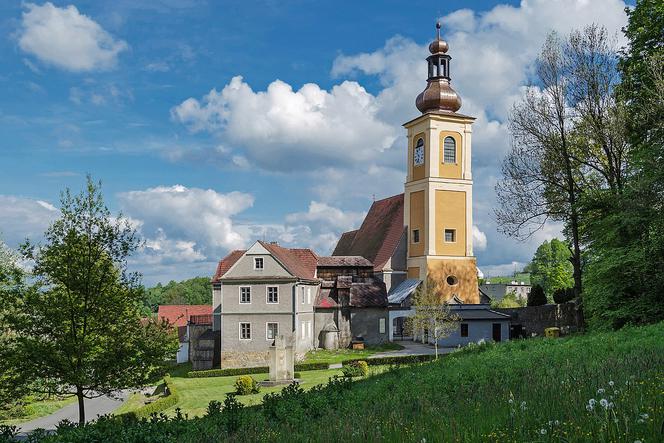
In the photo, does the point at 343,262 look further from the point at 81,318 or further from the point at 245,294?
the point at 81,318

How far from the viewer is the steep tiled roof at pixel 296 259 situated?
43.2 m

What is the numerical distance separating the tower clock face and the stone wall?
44.6ft

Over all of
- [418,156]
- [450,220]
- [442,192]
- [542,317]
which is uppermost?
[418,156]

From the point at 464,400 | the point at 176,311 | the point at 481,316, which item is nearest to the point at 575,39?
the point at 481,316

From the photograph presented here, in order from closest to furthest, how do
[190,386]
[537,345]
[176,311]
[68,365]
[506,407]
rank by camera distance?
[506,407]
[68,365]
[537,345]
[190,386]
[176,311]

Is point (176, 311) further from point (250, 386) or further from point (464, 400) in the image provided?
point (464, 400)

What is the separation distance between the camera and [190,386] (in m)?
34.7

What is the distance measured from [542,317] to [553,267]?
4604cm

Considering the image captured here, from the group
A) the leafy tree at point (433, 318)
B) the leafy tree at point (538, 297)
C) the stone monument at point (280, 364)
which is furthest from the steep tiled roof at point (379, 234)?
the stone monument at point (280, 364)

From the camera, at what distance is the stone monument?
32.8 metres

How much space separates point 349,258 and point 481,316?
12.3m

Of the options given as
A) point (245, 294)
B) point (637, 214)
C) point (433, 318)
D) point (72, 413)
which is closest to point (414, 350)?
point (433, 318)

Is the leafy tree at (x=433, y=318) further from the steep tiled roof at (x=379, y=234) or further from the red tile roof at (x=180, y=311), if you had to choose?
the red tile roof at (x=180, y=311)

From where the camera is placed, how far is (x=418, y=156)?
165 feet
